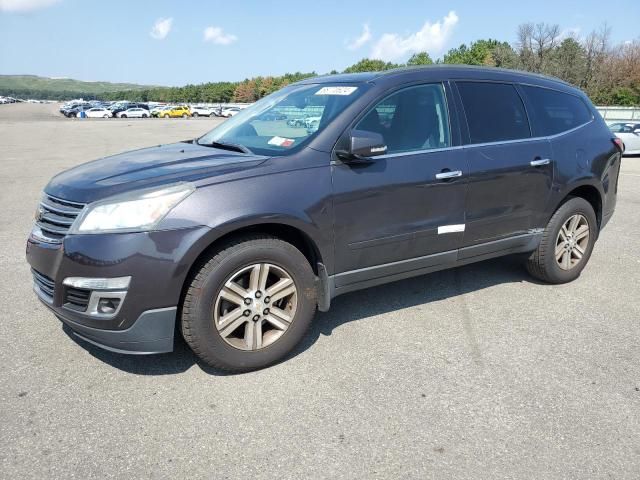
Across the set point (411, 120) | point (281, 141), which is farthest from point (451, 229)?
point (281, 141)

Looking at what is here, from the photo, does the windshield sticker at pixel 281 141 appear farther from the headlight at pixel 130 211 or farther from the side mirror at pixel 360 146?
the headlight at pixel 130 211

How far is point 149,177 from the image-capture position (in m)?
3.06

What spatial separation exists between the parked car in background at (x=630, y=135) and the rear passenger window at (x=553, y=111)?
50.1ft

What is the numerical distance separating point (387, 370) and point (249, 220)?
1.25 m

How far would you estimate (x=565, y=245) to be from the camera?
4.75 m

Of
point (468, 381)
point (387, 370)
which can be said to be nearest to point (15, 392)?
point (387, 370)

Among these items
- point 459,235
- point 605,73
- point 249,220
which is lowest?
point 459,235

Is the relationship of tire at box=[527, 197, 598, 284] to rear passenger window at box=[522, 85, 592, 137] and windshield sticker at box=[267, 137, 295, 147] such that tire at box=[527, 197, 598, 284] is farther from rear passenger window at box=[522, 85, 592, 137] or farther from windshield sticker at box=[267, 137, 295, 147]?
windshield sticker at box=[267, 137, 295, 147]

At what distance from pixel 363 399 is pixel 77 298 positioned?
166cm

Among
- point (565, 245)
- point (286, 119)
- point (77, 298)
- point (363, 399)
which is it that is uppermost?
point (286, 119)

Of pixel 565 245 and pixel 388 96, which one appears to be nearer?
pixel 388 96

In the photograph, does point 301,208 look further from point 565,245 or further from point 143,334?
point 565,245

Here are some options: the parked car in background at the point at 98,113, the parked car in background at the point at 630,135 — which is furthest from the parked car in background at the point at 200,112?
the parked car in background at the point at 630,135

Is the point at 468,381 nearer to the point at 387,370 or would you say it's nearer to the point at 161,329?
the point at 387,370
